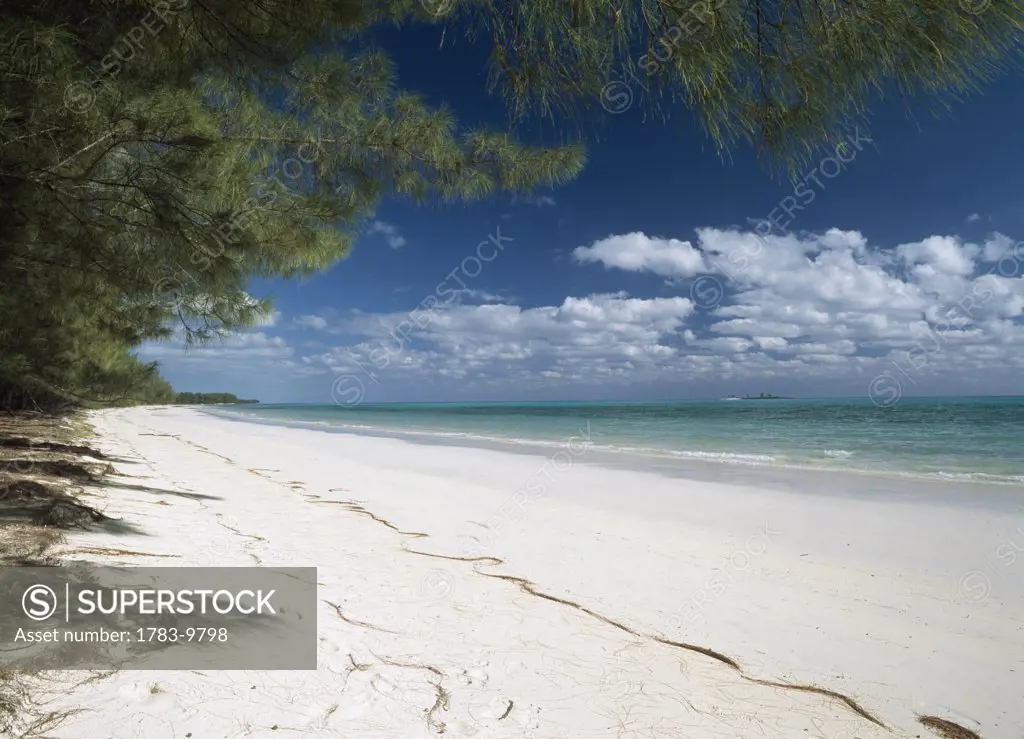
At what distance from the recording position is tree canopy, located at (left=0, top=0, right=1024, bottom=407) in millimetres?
1971

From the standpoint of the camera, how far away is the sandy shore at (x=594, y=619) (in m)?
2.14

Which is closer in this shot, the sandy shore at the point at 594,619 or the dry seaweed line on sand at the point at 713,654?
the sandy shore at the point at 594,619

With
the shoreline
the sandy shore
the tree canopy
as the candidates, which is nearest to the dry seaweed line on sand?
the sandy shore

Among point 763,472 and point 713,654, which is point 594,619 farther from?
point 763,472

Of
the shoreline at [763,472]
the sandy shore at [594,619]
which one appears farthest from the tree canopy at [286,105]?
the shoreline at [763,472]

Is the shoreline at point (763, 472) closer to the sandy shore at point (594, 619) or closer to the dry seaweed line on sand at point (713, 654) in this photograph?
the sandy shore at point (594, 619)

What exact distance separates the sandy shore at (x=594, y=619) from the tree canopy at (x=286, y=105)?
79.4 inches

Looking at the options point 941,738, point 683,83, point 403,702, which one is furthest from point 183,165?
point 941,738

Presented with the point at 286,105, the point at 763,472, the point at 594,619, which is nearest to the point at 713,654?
the point at 594,619

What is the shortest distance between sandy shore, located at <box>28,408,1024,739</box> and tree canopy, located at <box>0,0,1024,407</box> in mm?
2017

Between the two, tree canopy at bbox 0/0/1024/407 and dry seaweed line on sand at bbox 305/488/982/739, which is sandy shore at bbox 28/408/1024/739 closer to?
dry seaweed line on sand at bbox 305/488/982/739

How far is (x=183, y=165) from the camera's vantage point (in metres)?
2.62

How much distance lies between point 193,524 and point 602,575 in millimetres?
3572

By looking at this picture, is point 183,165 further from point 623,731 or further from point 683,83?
point 623,731
